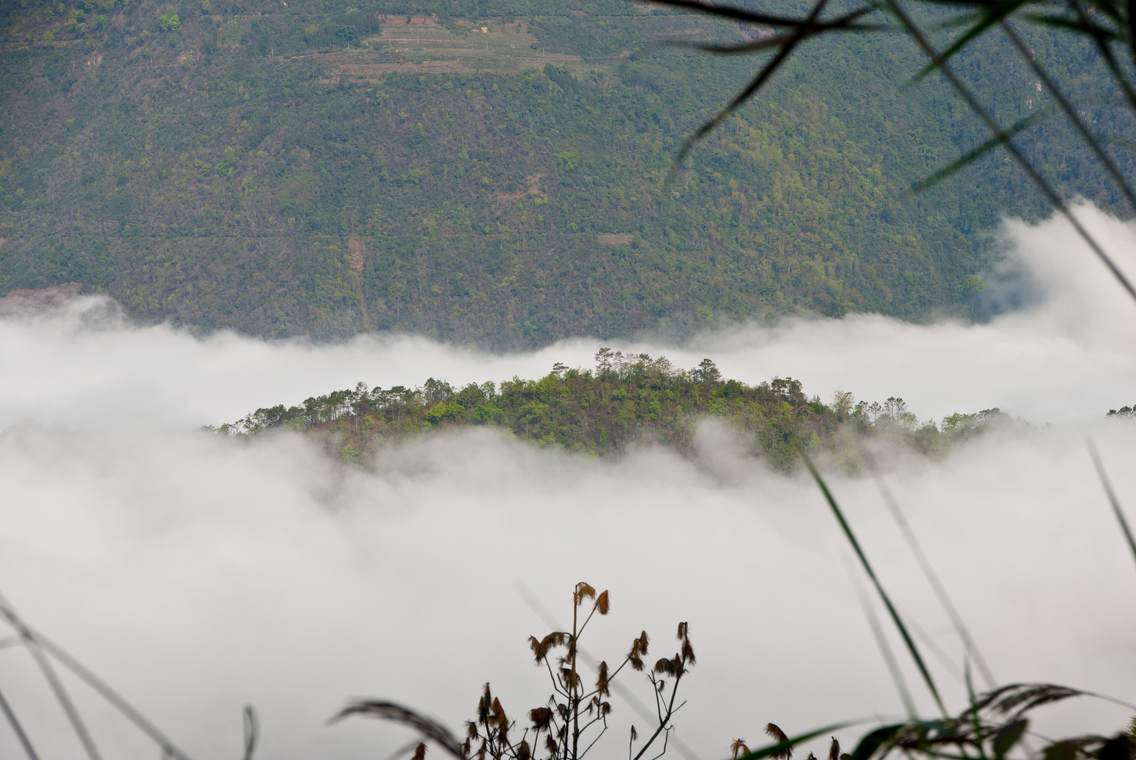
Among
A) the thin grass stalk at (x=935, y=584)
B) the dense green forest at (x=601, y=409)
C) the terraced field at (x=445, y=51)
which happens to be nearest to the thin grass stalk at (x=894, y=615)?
the thin grass stalk at (x=935, y=584)

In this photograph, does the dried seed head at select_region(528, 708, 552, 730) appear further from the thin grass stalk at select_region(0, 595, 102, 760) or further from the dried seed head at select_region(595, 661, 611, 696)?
the thin grass stalk at select_region(0, 595, 102, 760)

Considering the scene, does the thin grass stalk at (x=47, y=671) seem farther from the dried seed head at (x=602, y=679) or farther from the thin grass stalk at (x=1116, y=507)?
the dried seed head at (x=602, y=679)

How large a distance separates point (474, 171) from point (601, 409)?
63.1 meters

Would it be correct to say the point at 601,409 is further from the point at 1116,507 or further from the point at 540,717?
the point at 1116,507

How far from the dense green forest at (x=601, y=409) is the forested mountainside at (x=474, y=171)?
47.9 meters

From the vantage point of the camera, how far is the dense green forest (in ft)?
207

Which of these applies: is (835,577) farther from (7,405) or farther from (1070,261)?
(7,405)

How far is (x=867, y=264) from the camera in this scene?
126m

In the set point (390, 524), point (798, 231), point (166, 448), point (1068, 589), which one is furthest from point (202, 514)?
point (798, 231)

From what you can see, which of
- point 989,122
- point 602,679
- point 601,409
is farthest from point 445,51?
point 989,122

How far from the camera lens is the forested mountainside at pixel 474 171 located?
119 m

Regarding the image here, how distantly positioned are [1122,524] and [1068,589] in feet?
257

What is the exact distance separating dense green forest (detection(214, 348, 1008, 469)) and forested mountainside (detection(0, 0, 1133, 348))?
4793 cm

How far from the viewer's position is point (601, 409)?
6619 cm
